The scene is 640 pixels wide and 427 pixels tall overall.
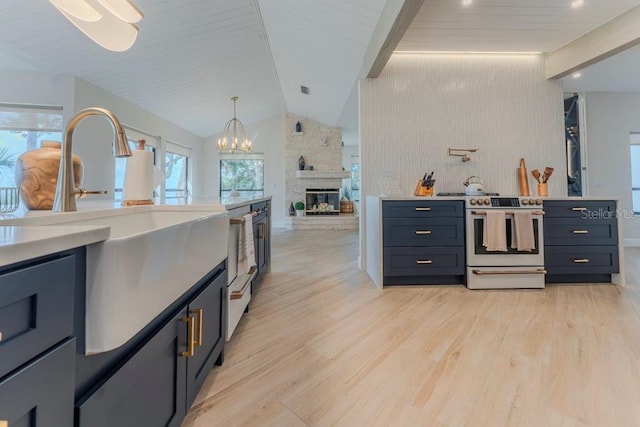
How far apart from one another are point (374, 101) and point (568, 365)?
2.94 metres

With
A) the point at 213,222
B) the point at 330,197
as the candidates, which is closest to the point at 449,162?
the point at 213,222

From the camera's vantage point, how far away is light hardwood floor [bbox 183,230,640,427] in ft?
3.88

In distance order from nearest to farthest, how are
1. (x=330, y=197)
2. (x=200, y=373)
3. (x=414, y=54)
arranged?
(x=200, y=373)
(x=414, y=54)
(x=330, y=197)

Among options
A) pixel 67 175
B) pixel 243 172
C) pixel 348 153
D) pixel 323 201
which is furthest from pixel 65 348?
pixel 348 153

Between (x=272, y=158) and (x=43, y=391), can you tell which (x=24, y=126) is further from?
(x=272, y=158)

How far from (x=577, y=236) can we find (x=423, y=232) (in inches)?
62.4

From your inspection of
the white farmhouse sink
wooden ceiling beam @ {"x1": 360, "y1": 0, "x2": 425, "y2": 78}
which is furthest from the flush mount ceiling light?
wooden ceiling beam @ {"x1": 360, "y1": 0, "x2": 425, "y2": 78}

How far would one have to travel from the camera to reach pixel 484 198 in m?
2.71

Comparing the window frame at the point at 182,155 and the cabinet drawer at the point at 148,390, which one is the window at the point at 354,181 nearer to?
the window frame at the point at 182,155

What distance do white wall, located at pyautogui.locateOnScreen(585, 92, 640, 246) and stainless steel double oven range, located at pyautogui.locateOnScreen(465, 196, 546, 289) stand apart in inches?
120

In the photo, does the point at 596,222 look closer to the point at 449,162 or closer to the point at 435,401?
the point at 449,162

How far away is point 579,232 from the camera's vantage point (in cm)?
280

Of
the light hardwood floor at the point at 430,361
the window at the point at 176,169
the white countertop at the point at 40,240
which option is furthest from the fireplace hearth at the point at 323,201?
the white countertop at the point at 40,240

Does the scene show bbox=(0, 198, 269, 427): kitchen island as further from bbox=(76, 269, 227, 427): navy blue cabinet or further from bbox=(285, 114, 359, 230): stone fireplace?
bbox=(285, 114, 359, 230): stone fireplace
